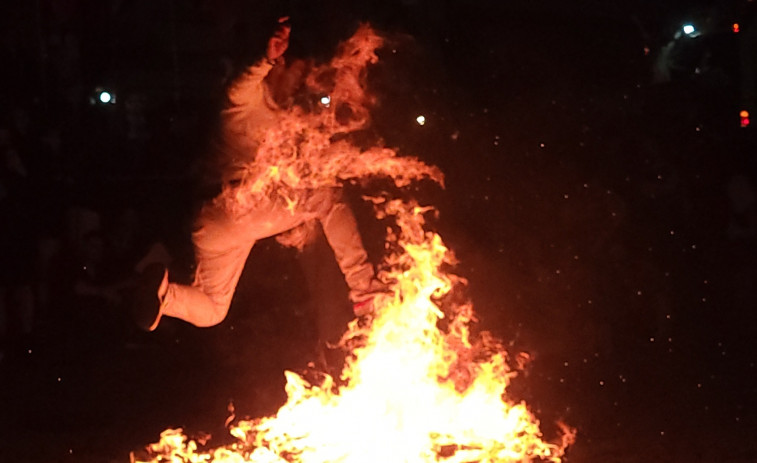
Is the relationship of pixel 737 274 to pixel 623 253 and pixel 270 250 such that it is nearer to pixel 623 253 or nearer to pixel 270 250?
pixel 623 253

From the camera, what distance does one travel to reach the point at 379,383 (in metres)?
6.63

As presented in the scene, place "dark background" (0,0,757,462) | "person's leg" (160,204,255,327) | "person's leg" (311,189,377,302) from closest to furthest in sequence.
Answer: "person's leg" (160,204,255,327)
"person's leg" (311,189,377,302)
"dark background" (0,0,757,462)

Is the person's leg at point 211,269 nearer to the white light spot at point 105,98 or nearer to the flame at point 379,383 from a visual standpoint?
the flame at point 379,383

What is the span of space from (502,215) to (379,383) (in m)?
3.92

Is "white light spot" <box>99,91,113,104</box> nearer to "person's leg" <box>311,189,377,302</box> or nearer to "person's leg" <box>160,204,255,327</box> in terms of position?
"person's leg" <box>160,204,255,327</box>

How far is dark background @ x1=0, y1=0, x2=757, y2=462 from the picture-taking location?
877 cm

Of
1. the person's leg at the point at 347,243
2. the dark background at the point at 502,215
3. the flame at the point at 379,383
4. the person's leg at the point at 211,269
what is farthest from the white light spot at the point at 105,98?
the person's leg at the point at 347,243

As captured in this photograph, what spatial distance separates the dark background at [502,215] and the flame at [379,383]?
123 centimetres

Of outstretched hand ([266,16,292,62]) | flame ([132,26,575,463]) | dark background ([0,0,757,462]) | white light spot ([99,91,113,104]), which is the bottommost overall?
flame ([132,26,575,463])

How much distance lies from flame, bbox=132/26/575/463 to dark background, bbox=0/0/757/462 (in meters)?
1.23

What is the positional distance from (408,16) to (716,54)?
10.3 ft

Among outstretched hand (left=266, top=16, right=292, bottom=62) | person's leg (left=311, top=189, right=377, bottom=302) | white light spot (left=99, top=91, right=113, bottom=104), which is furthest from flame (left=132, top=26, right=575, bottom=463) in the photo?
white light spot (left=99, top=91, right=113, bottom=104)

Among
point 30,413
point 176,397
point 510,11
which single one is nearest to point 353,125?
point 176,397

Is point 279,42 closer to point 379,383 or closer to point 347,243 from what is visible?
point 347,243
